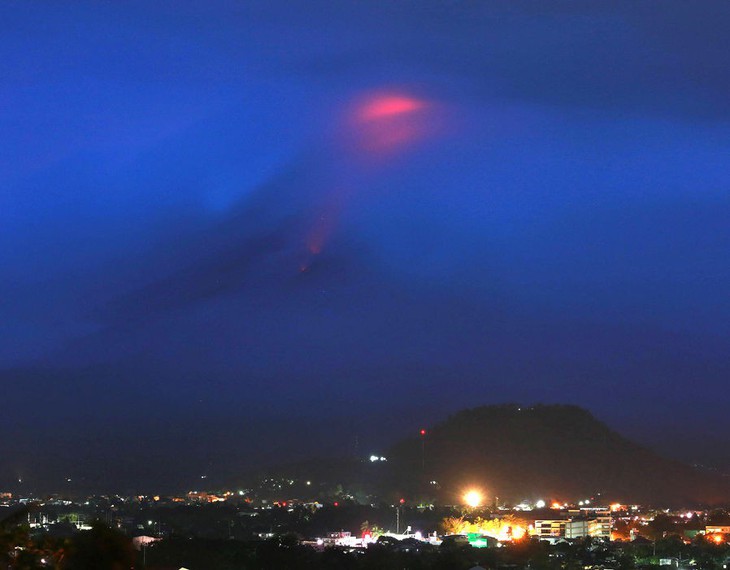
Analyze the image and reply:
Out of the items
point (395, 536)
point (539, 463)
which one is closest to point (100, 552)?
point (395, 536)

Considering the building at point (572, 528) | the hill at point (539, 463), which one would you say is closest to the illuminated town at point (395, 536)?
the building at point (572, 528)

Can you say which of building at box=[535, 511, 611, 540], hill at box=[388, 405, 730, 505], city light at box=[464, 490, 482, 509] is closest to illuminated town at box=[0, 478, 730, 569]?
building at box=[535, 511, 611, 540]

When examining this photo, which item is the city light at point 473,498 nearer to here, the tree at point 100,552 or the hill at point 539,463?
the hill at point 539,463

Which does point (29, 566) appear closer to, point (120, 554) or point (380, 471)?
point (120, 554)

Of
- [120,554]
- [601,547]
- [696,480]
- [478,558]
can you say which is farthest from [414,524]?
[696,480]

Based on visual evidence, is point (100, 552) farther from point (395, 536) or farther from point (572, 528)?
point (572, 528)

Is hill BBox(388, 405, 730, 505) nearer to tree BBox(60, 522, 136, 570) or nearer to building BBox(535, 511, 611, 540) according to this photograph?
building BBox(535, 511, 611, 540)

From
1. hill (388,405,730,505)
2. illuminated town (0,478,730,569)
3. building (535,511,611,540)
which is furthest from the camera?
hill (388,405,730,505)
